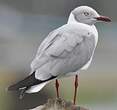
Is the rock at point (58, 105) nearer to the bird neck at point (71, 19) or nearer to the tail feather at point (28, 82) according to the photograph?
the tail feather at point (28, 82)

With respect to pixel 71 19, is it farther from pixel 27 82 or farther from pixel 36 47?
pixel 27 82

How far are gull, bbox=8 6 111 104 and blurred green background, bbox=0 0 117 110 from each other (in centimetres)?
5

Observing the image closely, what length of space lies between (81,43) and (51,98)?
241 mm

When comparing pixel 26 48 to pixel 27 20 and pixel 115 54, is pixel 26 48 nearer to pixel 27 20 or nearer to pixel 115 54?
pixel 27 20

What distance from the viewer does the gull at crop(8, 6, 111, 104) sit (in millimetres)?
1223

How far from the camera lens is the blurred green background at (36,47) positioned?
1329 millimetres

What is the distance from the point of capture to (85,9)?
1.29m

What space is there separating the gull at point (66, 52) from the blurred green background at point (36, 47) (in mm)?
50

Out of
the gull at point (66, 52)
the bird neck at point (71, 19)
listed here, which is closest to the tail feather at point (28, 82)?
the gull at point (66, 52)

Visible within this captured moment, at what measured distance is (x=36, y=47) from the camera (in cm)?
134

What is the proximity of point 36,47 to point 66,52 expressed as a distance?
15 centimetres

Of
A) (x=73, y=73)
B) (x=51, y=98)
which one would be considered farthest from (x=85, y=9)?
(x=51, y=98)

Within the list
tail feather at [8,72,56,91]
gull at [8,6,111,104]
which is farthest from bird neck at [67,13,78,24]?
tail feather at [8,72,56,91]

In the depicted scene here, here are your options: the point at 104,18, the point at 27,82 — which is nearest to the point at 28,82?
the point at 27,82
